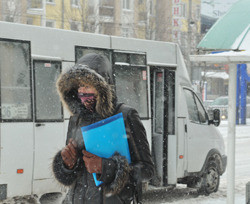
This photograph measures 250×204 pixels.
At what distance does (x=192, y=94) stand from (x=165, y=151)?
49.3 inches

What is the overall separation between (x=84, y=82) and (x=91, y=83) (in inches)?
2.7

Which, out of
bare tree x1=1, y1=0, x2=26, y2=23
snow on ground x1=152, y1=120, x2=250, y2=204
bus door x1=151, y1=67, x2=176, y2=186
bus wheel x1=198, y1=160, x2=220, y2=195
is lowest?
snow on ground x1=152, y1=120, x2=250, y2=204

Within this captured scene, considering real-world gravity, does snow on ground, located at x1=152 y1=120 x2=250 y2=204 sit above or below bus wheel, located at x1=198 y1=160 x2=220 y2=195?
below

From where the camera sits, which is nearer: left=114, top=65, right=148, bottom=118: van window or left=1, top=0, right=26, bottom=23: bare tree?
left=114, top=65, right=148, bottom=118: van window

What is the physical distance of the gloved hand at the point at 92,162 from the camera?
2781mm

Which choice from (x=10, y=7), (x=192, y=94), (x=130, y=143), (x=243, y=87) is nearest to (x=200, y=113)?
(x=192, y=94)

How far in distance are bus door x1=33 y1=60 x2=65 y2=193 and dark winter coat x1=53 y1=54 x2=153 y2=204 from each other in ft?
12.7

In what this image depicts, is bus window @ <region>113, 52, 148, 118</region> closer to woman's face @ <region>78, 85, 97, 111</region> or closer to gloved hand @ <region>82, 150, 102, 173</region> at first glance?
woman's face @ <region>78, 85, 97, 111</region>

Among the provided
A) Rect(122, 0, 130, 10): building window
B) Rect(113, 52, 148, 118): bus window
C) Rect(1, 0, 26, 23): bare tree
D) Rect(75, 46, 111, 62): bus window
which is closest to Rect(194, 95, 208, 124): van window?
Rect(113, 52, 148, 118): bus window

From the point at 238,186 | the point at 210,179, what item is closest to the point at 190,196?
the point at 210,179

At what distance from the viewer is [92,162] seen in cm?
278

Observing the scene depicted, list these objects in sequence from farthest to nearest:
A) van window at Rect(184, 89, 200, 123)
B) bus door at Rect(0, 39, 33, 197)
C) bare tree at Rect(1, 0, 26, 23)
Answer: bare tree at Rect(1, 0, 26, 23) → van window at Rect(184, 89, 200, 123) → bus door at Rect(0, 39, 33, 197)

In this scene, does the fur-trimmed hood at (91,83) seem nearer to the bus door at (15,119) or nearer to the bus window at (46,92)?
the bus door at (15,119)

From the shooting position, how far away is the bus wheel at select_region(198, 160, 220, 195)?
9094mm
